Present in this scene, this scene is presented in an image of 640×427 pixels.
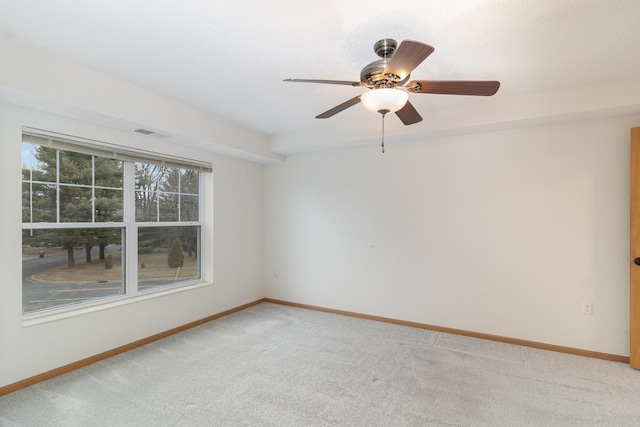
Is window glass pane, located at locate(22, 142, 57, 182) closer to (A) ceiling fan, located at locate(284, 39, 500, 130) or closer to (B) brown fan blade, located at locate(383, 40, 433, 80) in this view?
(A) ceiling fan, located at locate(284, 39, 500, 130)

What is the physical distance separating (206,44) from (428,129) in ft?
7.34

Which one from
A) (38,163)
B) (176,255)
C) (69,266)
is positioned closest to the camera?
(38,163)

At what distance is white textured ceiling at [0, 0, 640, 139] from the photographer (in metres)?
1.64

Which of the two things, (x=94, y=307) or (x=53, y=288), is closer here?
(x=53, y=288)

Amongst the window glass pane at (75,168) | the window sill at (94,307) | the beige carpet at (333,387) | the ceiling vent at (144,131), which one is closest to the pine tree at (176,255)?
the window sill at (94,307)

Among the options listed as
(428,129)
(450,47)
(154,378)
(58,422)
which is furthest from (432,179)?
(58,422)

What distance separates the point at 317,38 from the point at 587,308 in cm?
331

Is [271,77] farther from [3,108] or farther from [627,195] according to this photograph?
[627,195]

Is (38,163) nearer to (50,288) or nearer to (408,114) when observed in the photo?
(50,288)

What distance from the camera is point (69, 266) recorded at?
2725 millimetres

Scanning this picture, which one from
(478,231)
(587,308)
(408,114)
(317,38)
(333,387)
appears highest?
(317,38)

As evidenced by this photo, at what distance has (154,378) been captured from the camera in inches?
96.9

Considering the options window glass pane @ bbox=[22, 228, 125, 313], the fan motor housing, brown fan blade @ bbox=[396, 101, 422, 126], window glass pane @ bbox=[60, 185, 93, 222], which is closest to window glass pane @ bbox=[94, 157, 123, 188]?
window glass pane @ bbox=[60, 185, 93, 222]

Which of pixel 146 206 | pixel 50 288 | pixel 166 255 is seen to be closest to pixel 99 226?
pixel 146 206
